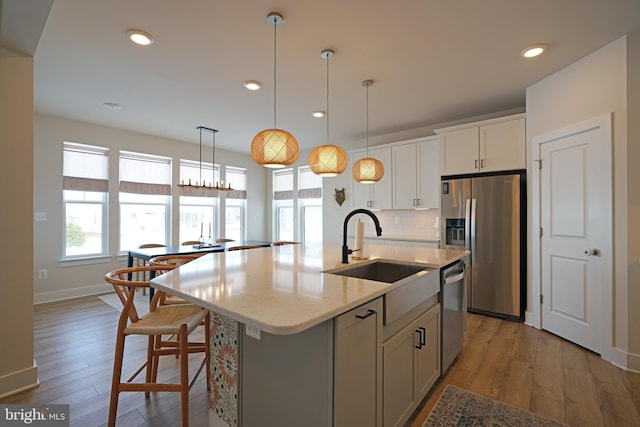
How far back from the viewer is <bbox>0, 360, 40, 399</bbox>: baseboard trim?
2.07m

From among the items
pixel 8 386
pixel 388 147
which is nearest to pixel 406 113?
pixel 388 147

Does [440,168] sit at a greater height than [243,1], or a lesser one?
lesser

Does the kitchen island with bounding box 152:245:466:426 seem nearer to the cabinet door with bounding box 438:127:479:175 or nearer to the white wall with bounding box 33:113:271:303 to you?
the cabinet door with bounding box 438:127:479:175

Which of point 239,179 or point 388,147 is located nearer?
point 388,147

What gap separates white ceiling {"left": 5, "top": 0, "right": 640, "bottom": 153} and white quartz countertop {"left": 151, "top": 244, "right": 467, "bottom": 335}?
1.77 m

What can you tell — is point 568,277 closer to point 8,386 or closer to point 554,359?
point 554,359

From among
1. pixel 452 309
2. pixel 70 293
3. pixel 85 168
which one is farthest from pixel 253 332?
pixel 85 168

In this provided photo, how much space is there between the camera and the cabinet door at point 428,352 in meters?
1.83

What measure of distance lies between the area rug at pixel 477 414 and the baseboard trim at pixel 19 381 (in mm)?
2783

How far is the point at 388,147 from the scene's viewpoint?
16.0 feet

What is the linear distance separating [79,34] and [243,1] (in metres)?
1.44

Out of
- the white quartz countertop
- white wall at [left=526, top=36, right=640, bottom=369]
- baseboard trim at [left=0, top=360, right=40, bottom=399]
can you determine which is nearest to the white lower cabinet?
the white quartz countertop

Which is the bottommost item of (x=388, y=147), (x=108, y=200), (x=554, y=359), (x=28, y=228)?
(x=554, y=359)

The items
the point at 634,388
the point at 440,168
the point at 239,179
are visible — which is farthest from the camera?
the point at 239,179
